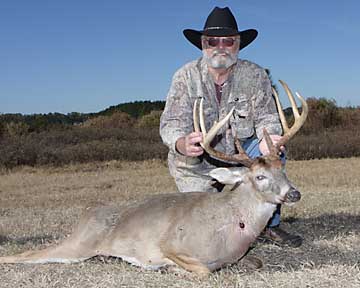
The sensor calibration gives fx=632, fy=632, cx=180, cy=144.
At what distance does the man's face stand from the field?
1868mm

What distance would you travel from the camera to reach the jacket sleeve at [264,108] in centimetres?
643

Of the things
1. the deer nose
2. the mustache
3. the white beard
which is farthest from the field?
the mustache

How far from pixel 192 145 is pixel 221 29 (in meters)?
1.49

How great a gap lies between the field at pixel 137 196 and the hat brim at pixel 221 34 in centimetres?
216

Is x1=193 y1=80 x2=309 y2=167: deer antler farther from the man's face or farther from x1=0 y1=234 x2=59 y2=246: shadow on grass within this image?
x1=0 y1=234 x2=59 y2=246: shadow on grass

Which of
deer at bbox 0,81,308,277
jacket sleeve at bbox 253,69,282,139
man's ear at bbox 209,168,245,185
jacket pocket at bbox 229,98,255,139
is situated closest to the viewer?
deer at bbox 0,81,308,277

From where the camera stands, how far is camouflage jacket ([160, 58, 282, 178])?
21.4ft

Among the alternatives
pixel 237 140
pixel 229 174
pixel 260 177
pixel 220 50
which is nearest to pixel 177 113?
pixel 220 50

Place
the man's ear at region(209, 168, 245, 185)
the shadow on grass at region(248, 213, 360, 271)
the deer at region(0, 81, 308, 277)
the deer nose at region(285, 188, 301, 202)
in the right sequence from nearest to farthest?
the deer nose at region(285, 188, 301, 202)
the deer at region(0, 81, 308, 277)
the man's ear at region(209, 168, 245, 185)
the shadow on grass at region(248, 213, 360, 271)

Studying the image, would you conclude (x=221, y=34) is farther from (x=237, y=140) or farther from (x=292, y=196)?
(x=292, y=196)

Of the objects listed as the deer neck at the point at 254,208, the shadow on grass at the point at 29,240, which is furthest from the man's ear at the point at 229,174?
the shadow on grass at the point at 29,240

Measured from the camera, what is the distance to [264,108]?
21.5 ft

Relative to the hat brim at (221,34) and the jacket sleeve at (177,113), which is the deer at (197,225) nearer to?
the jacket sleeve at (177,113)

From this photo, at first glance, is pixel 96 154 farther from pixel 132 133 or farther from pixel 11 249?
pixel 11 249
